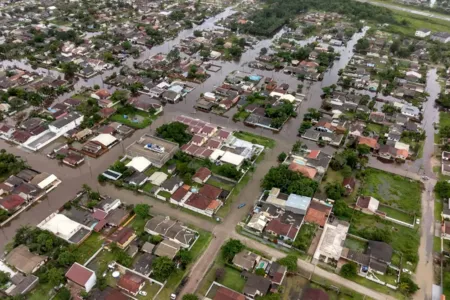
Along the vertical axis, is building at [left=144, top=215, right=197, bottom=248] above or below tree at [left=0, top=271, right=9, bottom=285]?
above

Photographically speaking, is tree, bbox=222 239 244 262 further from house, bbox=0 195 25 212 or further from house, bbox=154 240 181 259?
house, bbox=0 195 25 212

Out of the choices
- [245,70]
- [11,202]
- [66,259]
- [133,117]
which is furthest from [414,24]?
[11,202]

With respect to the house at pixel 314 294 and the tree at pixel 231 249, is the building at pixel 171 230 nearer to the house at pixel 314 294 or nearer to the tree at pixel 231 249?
the tree at pixel 231 249

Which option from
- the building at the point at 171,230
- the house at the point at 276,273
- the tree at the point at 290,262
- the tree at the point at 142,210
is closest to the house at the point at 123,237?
the building at the point at 171,230

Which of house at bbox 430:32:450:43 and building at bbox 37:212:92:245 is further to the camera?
house at bbox 430:32:450:43

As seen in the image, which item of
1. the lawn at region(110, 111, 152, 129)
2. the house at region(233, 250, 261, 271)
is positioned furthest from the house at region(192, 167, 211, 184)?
the lawn at region(110, 111, 152, 129)

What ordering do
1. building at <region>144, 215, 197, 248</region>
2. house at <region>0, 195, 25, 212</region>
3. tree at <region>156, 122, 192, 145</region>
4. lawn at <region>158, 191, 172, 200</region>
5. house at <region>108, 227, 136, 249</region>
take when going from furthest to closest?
1. tree at <region>156, 122, 192, 145</region>
2. lawn at <region>158, 191, 172, 200</region>
3. house at <region>0, 195, 25, 212</region>
4. building at <region>144, 215, 197, 248</region>
5. house at <region>108, 227, 136, 249</region>

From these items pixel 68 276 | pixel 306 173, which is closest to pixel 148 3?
pixel 306 173
